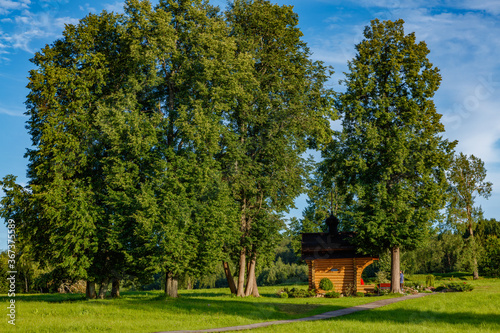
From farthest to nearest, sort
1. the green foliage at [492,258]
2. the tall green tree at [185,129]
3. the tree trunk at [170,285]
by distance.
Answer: the green foliage at [492,258] → the tree trunk at [170,285] → the tall green tree at [185,129]

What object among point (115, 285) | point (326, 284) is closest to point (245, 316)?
point (115, 285)

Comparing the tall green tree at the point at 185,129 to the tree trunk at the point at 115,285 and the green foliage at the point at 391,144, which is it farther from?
the green foliage at the point at 391,144

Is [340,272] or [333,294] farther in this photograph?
[340,272]

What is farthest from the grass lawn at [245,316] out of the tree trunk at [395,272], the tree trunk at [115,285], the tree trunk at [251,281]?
the tree trunk at [395,272]

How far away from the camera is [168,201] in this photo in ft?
81.6

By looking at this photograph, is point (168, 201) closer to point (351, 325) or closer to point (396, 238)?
point (351, 325)

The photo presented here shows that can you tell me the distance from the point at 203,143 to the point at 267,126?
7542 millimetres

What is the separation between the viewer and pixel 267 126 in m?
33.0

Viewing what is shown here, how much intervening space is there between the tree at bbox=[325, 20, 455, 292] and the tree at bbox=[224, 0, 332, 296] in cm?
287

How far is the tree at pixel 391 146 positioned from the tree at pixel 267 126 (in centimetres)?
287

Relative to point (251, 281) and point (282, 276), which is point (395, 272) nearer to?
point (251, 281)

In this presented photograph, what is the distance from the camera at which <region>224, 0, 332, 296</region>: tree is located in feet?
104

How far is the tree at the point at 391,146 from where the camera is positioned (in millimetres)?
31906

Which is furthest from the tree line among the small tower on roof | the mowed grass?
the mowed grass
